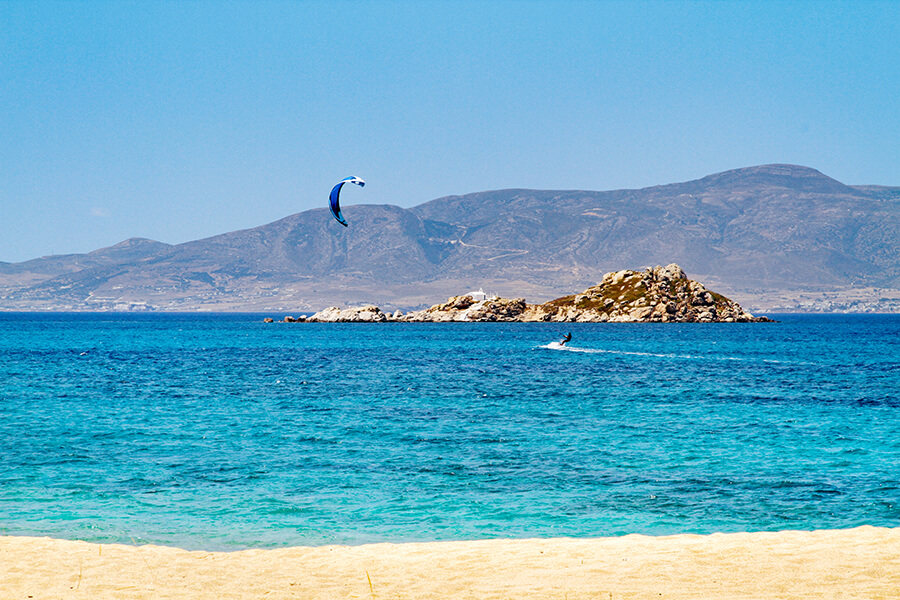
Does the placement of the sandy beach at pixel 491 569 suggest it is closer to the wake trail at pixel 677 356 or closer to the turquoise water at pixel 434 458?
the turquoise water at pixel 434 458

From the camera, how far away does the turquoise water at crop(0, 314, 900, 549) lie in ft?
62.0

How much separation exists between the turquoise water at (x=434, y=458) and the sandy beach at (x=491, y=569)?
1845 millimetres

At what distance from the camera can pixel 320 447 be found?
92.5 ft

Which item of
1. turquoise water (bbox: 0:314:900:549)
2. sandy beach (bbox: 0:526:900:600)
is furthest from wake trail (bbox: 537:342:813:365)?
sandy beach (bbox: 0:526:900:600)

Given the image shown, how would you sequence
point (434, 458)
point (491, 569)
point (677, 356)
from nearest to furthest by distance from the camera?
1. point (491, 569)
2. point (434, 458)
3. point (677, 356)

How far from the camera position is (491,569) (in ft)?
46.4

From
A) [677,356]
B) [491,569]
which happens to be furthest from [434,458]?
[677,356]

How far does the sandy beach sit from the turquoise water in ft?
6.05

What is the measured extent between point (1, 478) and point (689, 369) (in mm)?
52453

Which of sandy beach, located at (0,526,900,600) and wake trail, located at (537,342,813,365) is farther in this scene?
wake trail, located at (537,342,813,365)

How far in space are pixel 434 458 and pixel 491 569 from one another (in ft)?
40.1

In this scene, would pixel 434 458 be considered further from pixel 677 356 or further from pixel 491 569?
pixel 677 356

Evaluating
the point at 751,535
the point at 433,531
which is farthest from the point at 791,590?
the point at 433,531

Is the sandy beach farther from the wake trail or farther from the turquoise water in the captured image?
the wake trail
